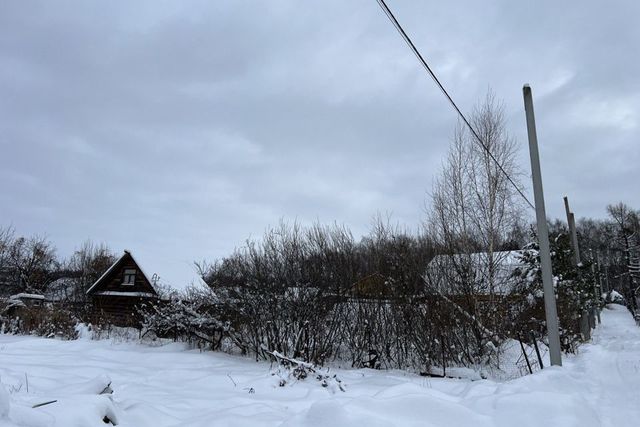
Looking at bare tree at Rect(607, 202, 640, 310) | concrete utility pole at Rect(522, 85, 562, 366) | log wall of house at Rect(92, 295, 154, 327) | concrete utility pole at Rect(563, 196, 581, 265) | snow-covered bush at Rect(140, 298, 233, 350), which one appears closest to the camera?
concrete utility pole at Rect(522, 85, 562, 366)

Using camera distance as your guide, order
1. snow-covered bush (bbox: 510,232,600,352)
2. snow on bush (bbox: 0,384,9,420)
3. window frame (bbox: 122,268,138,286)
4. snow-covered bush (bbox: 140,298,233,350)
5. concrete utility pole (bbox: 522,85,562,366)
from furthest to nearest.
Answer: window frame (bbox: 122,268,138,286) < snow-covered bush (bbox: 140,298,233,350) < snow-covered bush (bbox: 510,232,600,352) < concrete utility pole (bbox: 522,85,562,366) < snow on bush (bbox: 0,384,9,420)

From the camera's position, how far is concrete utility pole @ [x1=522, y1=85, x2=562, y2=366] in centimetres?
818

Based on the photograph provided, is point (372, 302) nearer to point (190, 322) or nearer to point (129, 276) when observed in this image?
point (190, 322)

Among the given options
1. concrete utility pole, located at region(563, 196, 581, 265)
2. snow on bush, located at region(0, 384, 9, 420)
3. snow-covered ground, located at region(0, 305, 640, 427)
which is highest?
concrete utility pole, located at region(563, 196, 581, 265)

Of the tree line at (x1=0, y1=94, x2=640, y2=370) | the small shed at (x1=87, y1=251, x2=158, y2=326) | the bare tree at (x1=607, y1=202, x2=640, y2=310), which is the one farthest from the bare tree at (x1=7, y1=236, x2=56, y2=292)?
the bare tree at (x1=607, y1=202, x2=640, y2=310)

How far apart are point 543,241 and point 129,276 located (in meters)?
20.1

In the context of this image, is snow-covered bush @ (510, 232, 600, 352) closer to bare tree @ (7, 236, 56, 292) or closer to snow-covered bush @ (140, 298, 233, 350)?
snow-covered bush @ (140, 298, 233, 350)

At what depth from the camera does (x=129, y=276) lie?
22703 millimetres

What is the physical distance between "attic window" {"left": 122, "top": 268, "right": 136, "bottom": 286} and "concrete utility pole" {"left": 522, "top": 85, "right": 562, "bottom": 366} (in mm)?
19697

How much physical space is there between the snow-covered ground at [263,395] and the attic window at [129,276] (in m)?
10.0

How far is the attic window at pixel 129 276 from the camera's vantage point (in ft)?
74.1

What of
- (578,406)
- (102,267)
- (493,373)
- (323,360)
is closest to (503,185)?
(493,373)

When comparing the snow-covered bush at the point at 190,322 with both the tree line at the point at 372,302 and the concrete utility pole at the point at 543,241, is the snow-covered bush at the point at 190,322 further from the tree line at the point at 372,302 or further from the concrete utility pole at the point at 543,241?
the concrete utility pole at the point at 543,241

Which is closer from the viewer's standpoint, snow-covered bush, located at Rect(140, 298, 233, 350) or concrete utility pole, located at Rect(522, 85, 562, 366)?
concrete utility pole, located at Rect(522, 85, 562, 366)
